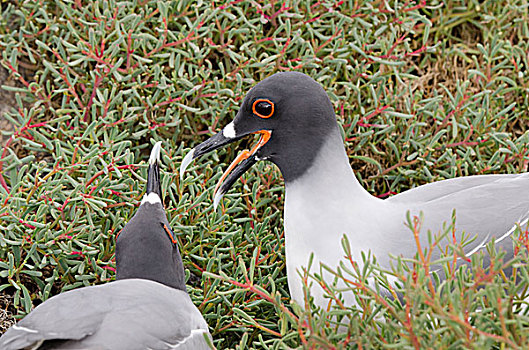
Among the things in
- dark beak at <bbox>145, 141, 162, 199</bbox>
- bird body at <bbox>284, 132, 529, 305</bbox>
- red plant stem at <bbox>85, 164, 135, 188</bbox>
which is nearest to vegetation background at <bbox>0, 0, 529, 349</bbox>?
red plant stem at <bbox>85, 164, 135, 188</bbox>

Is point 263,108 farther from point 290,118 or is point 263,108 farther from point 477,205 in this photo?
point 477,205

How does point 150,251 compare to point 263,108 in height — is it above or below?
below

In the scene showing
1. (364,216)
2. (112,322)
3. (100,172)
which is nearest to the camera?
(112,322)

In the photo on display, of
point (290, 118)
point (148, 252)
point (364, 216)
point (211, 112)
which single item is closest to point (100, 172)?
point (148, 252)

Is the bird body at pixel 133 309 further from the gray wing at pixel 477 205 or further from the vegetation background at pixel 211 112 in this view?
the gray wing at pixel 477 205

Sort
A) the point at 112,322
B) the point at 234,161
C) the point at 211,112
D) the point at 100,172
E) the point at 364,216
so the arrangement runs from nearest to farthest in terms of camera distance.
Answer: the point at 112,322 → the point at 364,216 → the point at 234,161 → the point at 100,172 → the point at 211,112

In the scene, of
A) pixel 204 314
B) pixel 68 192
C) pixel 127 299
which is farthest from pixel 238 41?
pixel 127 299

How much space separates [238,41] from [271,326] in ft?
4.08

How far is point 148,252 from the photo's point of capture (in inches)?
81.7

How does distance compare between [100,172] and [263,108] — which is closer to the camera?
[263,108]

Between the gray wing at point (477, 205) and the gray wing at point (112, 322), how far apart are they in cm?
65

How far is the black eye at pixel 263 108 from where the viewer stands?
2088mm

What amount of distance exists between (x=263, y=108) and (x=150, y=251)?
544 mm

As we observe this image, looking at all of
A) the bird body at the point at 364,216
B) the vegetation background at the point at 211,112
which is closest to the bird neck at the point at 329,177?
the bird body at the point at 364,216
